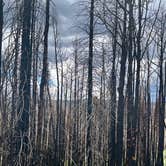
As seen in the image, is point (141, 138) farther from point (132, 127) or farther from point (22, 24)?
point (22, 24)

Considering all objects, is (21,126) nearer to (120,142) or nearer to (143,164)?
(120,142)

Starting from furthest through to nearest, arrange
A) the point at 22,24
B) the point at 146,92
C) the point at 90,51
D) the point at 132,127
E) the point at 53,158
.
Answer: the point at 146,92, the point at 53,158, the point at 90,51, the point at 132,127, the point at 22,24

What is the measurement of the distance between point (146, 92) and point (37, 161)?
805 inches

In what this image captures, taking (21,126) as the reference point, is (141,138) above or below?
below

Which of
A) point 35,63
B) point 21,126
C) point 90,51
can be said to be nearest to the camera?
point 21,126

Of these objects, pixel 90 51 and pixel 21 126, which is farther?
pixel 90 51

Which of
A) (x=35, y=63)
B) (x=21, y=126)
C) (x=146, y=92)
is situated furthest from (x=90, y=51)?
(x=146, y=92)

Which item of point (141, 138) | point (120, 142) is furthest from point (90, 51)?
point (141, 138)

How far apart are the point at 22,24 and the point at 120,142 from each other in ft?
25.0

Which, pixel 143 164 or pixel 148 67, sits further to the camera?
pixel 148 67

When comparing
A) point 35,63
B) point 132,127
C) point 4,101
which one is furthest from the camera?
point 35,63

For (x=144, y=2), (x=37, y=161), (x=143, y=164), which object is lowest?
(x=143, y=164)

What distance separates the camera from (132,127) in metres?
17.3

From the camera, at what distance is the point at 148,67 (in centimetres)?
2827
